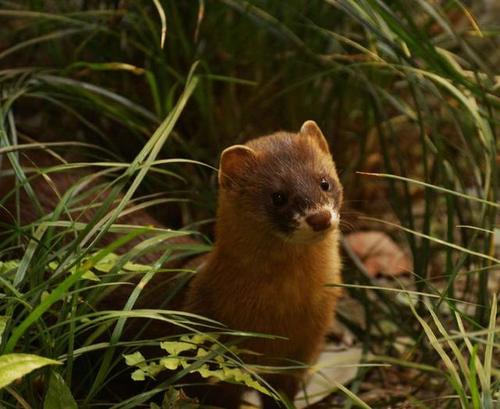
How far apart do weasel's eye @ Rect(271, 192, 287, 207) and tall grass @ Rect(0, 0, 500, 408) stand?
382 millimetres

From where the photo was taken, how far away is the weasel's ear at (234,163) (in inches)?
134

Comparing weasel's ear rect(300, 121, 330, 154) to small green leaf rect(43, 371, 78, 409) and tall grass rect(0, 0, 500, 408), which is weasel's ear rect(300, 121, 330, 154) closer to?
tall grass rect(0, 0, 500, 408)

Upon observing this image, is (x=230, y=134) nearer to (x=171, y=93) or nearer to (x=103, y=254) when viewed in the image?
(x=171, y=93)

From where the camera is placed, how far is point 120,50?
432cm

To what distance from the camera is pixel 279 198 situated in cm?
326

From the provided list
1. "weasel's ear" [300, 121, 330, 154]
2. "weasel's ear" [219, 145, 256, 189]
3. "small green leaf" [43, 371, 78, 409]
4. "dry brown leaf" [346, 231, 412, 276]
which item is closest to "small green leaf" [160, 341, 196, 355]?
"small green leaf" [43, 371, 78, 409]

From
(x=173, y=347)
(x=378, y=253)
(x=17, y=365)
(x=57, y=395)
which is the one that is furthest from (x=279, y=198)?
(x=378, y=253)

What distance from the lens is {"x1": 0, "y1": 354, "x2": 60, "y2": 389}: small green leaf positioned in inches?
89.2

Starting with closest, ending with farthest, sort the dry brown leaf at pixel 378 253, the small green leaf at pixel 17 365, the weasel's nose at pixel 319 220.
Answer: the small green leaf at pixel 17 365 < the weasel's nose at pixel 319 220 < the dry brown leaf at pixel 378 253

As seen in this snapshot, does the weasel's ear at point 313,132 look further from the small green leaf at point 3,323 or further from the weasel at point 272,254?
the small green leaf at point 3,323

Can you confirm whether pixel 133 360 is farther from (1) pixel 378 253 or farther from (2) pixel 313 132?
(1) pixel 378 253

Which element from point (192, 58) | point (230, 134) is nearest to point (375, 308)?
point (230, 134)

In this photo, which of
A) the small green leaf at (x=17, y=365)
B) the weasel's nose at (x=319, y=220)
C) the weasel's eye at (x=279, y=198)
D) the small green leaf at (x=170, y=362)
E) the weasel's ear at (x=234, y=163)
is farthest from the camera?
the weasel's ear at (x=234, y=163)

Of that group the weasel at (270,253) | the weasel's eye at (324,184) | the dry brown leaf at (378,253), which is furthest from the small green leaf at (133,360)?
the dry brown leaf at (378,253)
